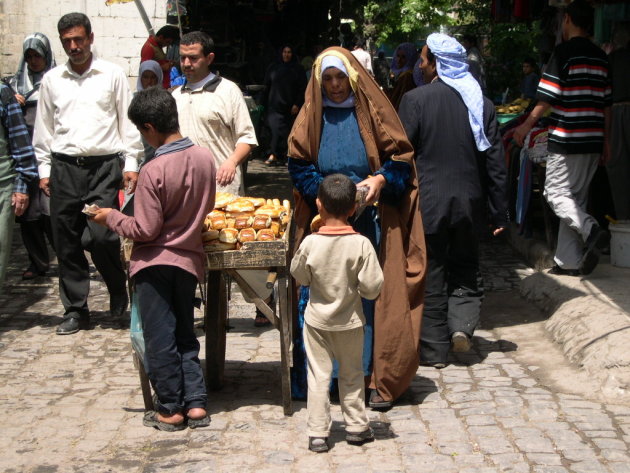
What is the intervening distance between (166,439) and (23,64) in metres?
4.66

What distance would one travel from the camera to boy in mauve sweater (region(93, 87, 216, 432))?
191 inches

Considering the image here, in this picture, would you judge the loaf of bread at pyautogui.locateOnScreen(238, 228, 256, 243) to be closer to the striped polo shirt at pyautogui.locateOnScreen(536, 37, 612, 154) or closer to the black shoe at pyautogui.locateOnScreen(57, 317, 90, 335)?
the black shoe at pyautogui.locateOnScreen(57, 317, 90, 335)

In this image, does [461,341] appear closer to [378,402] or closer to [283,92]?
[378,402]

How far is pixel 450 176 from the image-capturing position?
241 inches

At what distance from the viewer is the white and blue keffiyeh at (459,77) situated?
242 inches

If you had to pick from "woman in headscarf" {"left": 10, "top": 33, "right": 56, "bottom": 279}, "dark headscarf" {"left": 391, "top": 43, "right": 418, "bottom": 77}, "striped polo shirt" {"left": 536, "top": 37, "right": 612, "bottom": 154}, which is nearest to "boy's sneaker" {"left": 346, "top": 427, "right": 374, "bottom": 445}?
"striped polo shirt" {"left": 536, "top": 37, "right": 612, "bottom": 154}

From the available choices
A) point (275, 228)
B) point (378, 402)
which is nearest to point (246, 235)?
point (275, 228)

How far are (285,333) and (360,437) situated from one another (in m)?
0.70

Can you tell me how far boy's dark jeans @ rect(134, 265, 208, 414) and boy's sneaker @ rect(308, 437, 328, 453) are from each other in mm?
752

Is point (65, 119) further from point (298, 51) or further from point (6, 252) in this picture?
point (298, 51)

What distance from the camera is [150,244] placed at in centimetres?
496

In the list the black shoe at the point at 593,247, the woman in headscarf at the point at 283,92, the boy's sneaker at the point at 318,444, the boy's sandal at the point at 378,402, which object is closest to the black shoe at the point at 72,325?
the boy's sandal at the point at 378,402

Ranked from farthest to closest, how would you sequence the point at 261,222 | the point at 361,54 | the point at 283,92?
the point at 361,54, the point at 283,92, the point at 261,222

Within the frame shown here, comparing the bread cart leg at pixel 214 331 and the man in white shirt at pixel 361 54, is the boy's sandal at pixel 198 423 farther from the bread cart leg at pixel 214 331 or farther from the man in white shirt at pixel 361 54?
the man in white shirt at pixel 361 54
